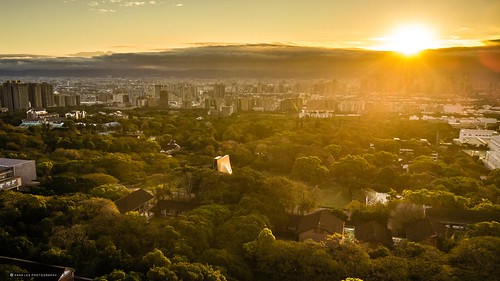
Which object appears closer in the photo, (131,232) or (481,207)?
(131,232)

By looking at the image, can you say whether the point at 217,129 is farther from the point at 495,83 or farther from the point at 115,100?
the point at 495,83

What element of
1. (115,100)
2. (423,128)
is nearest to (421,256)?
(423,128)

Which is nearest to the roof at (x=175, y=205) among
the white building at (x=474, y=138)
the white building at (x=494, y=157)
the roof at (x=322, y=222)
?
the roof at (x=322, y=222)

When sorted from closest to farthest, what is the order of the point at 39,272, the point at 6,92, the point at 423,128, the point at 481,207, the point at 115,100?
the point at 39,272 → the point at 481,207 → the point at 423,128 → the point at 6,92 → the point at 115,100

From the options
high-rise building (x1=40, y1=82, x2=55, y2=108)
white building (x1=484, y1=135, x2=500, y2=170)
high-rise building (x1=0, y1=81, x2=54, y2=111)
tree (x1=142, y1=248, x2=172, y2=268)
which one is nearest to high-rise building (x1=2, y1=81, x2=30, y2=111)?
high-rise building (x1=0, y1=81, x2=54, y2=111)

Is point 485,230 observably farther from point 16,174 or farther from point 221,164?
point 16,174

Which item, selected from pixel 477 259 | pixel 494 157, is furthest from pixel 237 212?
pixel 494 157
